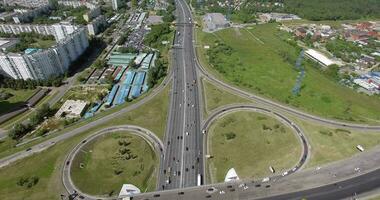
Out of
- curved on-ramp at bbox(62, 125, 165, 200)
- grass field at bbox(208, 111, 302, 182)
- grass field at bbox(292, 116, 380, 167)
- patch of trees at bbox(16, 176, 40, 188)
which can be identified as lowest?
patch of trees at bbox(16, 176, 40, 188)

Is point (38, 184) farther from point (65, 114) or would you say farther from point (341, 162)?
point (341, 162)

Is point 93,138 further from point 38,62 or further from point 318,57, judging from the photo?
point 318,57

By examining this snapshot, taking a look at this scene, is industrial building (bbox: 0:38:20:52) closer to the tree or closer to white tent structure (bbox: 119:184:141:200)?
the tree

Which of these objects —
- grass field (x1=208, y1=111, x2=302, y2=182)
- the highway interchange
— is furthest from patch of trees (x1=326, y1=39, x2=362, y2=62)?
grass field (x1=208, y1=111, x2=302, y2=182)

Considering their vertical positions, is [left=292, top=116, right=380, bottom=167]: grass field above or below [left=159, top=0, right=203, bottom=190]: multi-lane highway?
above

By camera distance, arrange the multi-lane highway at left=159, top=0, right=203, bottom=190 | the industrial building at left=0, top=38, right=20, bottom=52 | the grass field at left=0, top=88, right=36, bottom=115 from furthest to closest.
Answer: the industrial building at left=0, top=38, right=20, bottom=52
the grass field at left=0, top=88, right=36, bottom=115
the multi-lane highway at left=159, top=0, right=203, bottom=190

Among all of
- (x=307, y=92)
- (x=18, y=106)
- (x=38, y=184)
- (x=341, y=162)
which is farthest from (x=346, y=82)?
(x=18, y=106)

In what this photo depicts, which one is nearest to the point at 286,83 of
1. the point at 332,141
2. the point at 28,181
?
the point at 332,141
